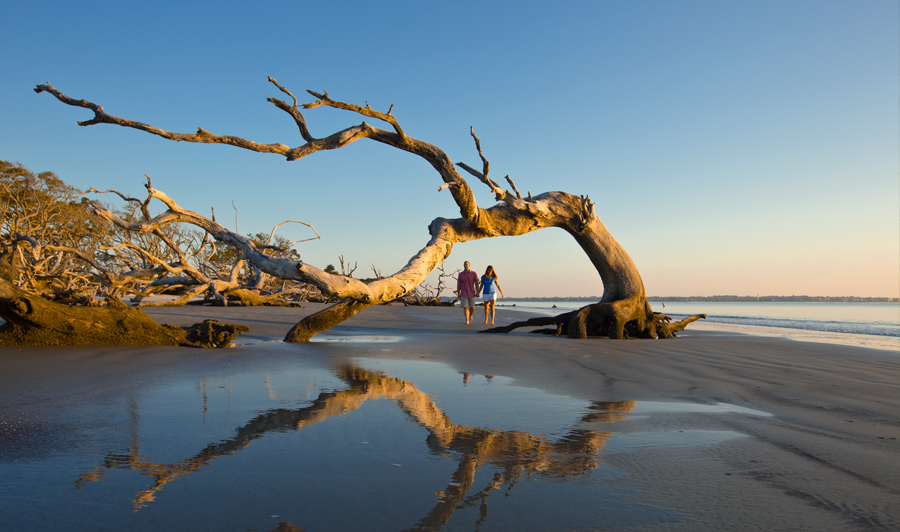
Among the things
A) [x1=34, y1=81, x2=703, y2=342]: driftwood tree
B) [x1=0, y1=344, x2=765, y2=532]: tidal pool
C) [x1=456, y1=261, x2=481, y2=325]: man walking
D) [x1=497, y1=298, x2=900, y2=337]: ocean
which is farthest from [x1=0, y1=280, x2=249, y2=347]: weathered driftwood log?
[x1=497, y1=298, x2=900, y2=337]: ocean

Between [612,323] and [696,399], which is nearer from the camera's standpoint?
[696,399]

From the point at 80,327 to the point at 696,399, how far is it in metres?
6.11

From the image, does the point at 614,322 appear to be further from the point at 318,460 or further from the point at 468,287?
the point at 318,460

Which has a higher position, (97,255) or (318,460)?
(97,255)

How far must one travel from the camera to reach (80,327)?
5.58 meters

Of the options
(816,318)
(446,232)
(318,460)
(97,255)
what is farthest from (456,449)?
(97,255)

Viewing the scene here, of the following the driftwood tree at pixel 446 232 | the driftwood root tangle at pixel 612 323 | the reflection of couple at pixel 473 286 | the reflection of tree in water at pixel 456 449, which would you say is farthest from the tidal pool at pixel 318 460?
the reflection of couple at pixel 473 286

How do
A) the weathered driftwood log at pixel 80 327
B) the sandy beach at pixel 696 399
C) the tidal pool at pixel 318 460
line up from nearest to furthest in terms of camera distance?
the tidal pool at pixel 318 460, the sandy beach at pixel 696 399, the weathered driftwood log at pixel 80 327

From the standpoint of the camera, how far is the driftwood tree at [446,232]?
562 cm

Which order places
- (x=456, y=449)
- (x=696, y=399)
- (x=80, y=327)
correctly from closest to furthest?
1. (x=456, y=449)
2. (x=696, y=399)
3. (x=80, y=327)

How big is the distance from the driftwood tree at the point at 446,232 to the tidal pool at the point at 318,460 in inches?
95.9

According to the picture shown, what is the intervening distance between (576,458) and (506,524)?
2.44ft

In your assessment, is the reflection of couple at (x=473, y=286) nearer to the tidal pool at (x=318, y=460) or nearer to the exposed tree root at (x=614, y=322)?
the exposed tree root at (x=614, y=322)

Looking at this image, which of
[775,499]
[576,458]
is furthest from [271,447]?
[775,499]
